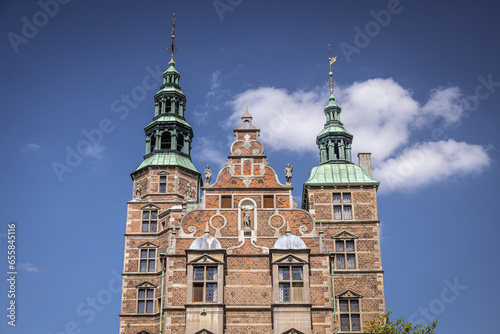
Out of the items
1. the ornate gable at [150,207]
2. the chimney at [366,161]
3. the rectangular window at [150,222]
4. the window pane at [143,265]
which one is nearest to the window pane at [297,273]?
the window pane at [143,265]

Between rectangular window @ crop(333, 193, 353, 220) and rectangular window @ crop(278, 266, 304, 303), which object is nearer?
rectangular window @ crop(278, 266, 304, 303)

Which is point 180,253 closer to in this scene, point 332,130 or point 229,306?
point 229,306

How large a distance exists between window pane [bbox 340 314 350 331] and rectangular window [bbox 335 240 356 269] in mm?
3085

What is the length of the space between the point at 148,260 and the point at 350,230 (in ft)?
43.9

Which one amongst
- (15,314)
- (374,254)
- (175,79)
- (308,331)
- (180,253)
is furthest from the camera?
(175,79)

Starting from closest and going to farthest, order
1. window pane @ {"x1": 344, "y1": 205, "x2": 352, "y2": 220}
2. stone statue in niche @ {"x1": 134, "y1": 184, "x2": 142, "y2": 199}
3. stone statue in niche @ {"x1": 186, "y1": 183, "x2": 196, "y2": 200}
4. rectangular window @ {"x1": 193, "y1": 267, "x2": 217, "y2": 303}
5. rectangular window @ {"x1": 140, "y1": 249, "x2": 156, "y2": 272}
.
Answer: rectangular window @ {"x1": 193, "y1": 267, "x2": 217, "y2": 303} < window pane @ {"x1": 344, "y1": 205, "x2": 352, "y2": 220} < rectangular window @ {"x1": 140, "y1": 249, "x2": 156, "y2": 272} < stone statue in niche @ {"x1": 134, "y1": 184, "x2": 142, "y2": 199} < stone statue in niche @ {"x1": 186, "y1": 183, "x2": 196, "y2": 200}

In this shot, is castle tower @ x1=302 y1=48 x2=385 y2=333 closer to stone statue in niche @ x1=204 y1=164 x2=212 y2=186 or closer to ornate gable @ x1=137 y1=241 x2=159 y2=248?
stone statue in niche @ x1=204 y1=164 x2=212 y2=186

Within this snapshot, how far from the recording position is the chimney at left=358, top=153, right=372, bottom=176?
48.2m

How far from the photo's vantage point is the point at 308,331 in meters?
33.4

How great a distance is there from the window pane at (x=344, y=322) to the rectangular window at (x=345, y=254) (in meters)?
3.08

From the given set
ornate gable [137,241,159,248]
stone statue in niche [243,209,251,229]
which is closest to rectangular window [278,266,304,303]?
stone statue in niche [243,209,251,229]

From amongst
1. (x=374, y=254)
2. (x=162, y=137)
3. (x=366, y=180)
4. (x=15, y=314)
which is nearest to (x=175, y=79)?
(x=162, y=137)

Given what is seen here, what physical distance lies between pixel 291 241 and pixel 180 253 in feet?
18.8

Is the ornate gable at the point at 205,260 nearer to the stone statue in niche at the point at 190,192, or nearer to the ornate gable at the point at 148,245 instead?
the ornate gable at the point at 148,245
